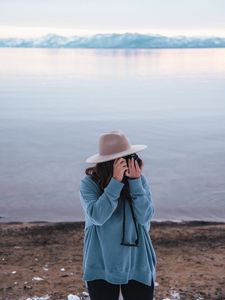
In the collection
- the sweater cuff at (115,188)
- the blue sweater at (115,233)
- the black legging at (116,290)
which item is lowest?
the black legging at (116,290)

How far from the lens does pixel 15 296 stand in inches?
233

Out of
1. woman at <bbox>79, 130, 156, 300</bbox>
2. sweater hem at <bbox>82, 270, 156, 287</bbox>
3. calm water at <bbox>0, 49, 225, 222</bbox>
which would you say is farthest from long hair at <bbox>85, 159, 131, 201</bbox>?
calm water at <bbox>0, 49, 225, 222</bbox>

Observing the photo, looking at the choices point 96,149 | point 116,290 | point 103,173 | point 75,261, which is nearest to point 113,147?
point 103,173

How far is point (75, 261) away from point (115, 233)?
4.06 metres

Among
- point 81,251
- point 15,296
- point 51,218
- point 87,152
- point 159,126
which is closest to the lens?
point 15,296

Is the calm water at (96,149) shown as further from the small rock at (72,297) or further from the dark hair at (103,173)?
the dark hair at (103,173)

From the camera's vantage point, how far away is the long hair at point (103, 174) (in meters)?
3.49

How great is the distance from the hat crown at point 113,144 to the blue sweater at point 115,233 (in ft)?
0.75

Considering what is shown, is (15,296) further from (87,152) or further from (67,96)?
(67,96)

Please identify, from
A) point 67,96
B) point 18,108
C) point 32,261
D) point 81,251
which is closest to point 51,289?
point 32,261

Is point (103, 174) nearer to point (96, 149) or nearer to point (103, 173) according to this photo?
point (103, 173)

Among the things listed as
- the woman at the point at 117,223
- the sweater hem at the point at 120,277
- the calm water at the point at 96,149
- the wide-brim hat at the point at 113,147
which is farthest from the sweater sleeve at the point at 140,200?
the calm water at the point at 96,149

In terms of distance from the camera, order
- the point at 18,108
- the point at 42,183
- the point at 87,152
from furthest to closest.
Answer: the point at 18,108
the point at 87,152
the point at 42,183

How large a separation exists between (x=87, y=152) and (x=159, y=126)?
Answer: 26.1ft
